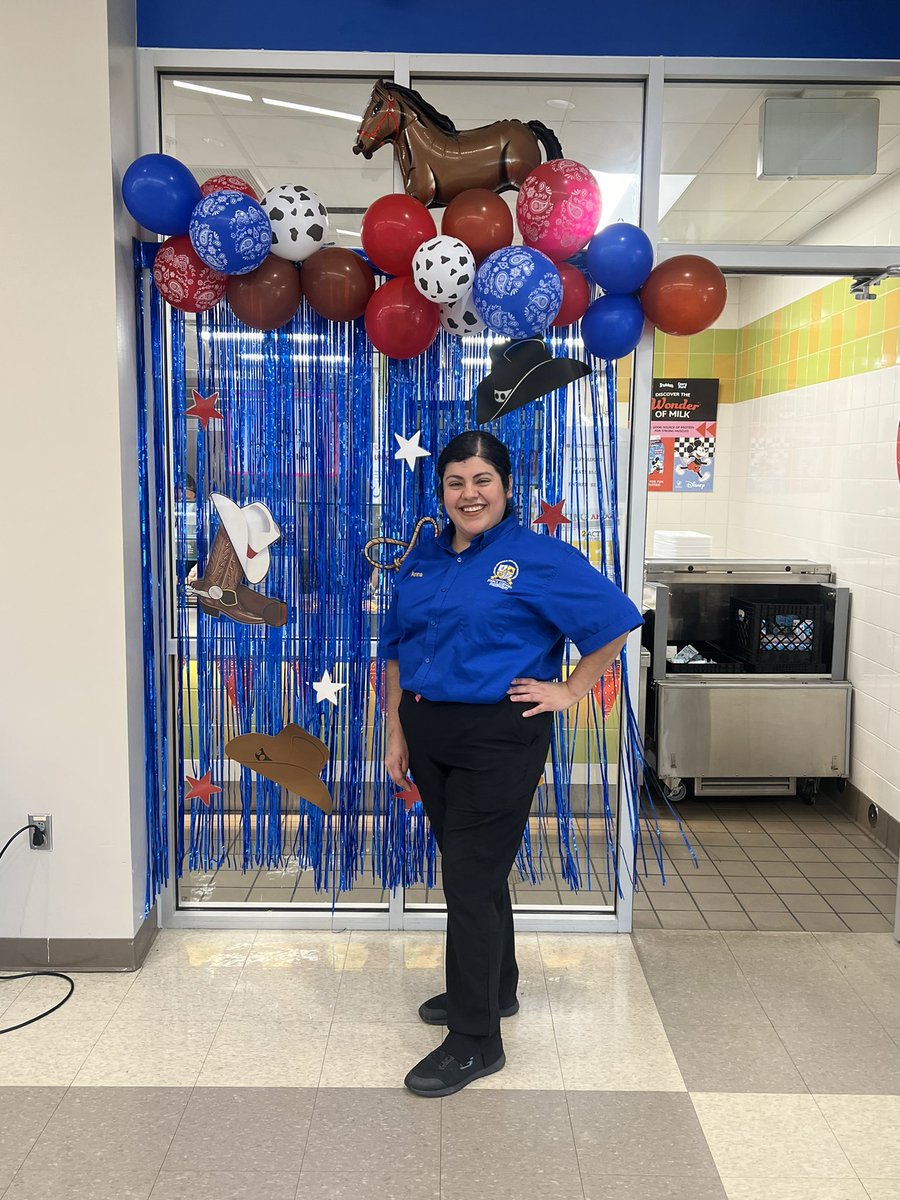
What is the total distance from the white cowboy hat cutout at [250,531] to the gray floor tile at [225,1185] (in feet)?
5.15

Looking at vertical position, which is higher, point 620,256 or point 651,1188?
point 620,256

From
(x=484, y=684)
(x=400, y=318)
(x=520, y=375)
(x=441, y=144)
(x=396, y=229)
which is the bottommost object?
(x=484, y=684)

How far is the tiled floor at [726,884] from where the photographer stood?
10.3 ft

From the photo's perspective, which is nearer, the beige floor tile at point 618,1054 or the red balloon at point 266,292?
the beige floor tile at point 618,1054

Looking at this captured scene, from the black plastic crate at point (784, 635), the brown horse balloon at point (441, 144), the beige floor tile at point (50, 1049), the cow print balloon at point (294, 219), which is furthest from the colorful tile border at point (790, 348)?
the beige floor tile at point (50, 1049)

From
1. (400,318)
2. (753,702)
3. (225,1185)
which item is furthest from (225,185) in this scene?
(753,702)

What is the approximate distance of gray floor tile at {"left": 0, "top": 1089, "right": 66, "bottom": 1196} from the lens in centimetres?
199

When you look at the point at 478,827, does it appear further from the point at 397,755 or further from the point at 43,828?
the point at 43,828

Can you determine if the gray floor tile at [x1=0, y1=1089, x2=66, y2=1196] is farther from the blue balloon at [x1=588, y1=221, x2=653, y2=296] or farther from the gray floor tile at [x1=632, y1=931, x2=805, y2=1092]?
the blue balloon at [x1=588, y1=221, x2=653, y2=296]

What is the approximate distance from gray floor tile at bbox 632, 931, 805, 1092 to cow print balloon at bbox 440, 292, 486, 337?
2067 millimetres

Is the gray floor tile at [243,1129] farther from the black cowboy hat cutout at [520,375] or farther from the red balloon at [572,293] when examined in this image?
the red balloon at [572,293]

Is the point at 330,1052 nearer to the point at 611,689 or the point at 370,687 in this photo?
the point at 370,687

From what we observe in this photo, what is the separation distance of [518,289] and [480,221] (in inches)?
10.6

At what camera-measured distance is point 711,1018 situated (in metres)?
2.58
